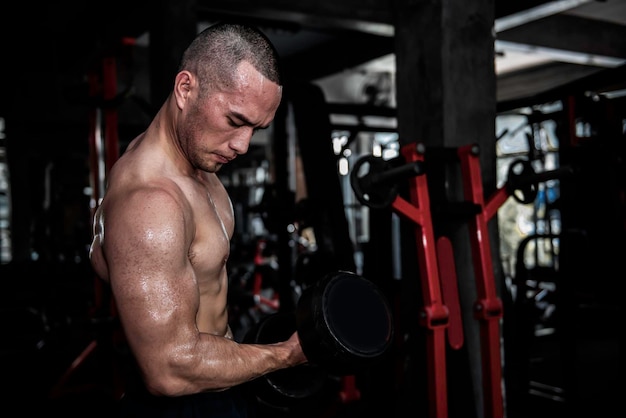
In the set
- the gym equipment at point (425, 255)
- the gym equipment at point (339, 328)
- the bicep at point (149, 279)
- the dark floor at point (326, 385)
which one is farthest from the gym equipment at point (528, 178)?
the bicep at point (149, 279)

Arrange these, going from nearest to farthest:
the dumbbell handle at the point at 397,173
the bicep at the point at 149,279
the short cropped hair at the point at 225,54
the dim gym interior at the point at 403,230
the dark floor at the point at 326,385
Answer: the bicep at the point at 149,279, the short cropped hair at the point at 225,54, the dumbbell handle at the point at 397,173, the dim gym interior at the point at 403,230, the dark floor at the point at 326,385

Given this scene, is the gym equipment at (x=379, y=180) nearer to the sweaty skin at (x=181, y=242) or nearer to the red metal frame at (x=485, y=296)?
the red metal frame at (x=485, y=296)

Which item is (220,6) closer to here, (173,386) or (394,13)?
(394,13)

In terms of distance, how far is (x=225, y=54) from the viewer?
1.14 meters

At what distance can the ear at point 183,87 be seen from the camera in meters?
1.17

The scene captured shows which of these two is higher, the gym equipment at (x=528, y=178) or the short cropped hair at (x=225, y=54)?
the short cropped hair at (x=225, y=54)

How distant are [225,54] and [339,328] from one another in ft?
1.98

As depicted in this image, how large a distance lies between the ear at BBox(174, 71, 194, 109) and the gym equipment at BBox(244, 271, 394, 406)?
483mm

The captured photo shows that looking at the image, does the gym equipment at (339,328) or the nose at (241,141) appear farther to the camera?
the nose at (241,141)

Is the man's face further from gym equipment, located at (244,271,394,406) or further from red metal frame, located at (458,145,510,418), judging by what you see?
red metal frame, located at (458,145,510,418)

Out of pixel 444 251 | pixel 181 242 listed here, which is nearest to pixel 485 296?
pixel 444 251

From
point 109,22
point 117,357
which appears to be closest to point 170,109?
point 117,357

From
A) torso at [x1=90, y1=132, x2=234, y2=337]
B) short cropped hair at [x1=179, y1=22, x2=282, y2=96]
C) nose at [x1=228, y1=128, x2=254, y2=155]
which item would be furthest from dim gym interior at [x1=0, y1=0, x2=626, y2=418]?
short cropped hair at [x1=179, y1=22, x2=282, y2=96]

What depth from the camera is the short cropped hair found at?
3.73 feet
